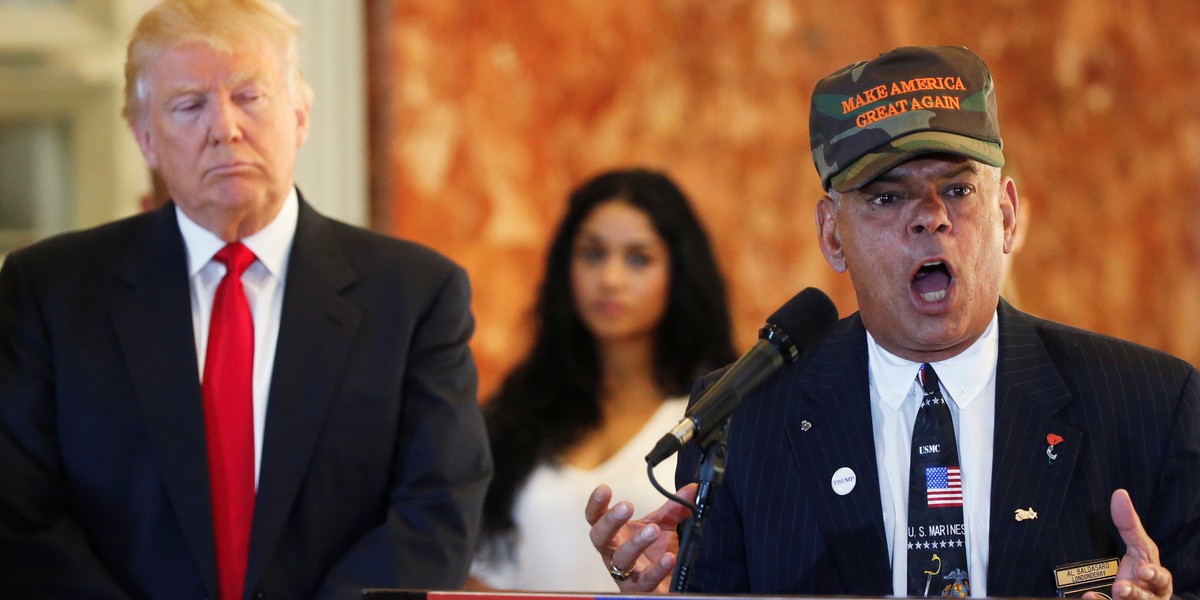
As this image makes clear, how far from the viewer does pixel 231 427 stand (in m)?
2.47

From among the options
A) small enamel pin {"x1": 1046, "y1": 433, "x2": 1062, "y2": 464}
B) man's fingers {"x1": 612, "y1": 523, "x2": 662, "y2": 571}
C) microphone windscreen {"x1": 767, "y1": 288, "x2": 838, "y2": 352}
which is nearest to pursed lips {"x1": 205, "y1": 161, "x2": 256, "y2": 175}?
man's fingers {"x1": 612, "y1": 523, "x2": 662, "y2": 571}

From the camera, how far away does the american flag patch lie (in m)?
1.85

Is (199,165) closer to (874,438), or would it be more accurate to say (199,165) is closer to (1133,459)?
(874,438)

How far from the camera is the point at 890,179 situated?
1912mm

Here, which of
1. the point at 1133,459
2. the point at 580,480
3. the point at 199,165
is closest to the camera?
the point at 1133,459

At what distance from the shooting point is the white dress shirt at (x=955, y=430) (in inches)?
72.7

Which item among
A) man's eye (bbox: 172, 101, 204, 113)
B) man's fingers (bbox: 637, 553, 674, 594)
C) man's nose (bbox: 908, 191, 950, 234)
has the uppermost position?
man's eye (bbox: 172, 101, 204, 113)

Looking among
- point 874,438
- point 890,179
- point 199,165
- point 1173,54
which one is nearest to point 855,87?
point 890,179

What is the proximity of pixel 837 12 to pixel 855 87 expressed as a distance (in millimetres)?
2421

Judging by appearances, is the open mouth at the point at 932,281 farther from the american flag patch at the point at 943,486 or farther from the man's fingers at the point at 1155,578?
the man's fingers at the point at 1155,578

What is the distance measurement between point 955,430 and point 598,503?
509 millimetres

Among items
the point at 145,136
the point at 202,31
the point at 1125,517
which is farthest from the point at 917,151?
the point at 145,136

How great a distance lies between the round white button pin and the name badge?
0.29 meters

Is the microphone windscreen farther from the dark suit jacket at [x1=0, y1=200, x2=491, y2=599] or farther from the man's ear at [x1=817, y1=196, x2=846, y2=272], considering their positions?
the dark suit jacket at [x1=0, y1=200, x2=491, y2=599]
